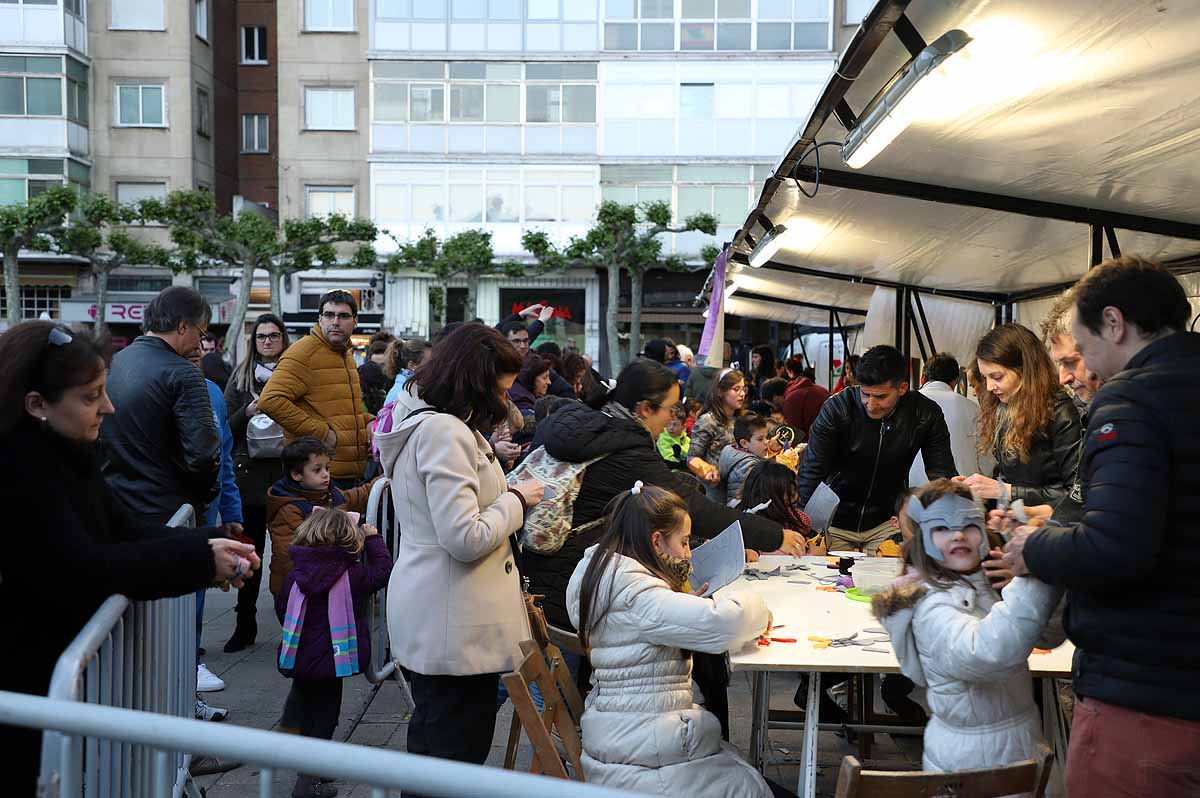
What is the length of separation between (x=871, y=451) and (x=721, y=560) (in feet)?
6.67

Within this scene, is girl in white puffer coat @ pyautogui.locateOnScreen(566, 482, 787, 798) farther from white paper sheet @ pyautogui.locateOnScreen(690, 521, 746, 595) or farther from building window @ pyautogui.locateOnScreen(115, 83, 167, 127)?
building window @ pyautogui.locateOnScreen(115, 83, 167, 127)

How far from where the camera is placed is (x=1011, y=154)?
19.0ft

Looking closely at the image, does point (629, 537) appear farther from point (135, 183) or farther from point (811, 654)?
point (135, 183)

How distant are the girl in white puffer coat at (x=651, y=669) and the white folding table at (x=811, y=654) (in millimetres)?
131

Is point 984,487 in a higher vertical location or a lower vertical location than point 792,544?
higher

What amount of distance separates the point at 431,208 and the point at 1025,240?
86.7ft

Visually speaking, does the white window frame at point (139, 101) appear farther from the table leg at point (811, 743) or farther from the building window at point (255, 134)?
the table leg at point (811, 743)

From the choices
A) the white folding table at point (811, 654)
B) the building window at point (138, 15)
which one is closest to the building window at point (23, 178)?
the building window at point (138, 15)

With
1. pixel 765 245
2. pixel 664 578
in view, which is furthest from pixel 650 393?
pixel 765 245

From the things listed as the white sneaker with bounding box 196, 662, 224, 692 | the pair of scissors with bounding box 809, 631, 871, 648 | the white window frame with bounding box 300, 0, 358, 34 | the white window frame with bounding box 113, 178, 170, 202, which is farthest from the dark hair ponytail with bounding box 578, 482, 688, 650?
the white window frame with bounding box 113, 178, 170, 202

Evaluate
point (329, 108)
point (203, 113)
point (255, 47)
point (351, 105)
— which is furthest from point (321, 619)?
point (255, 47)

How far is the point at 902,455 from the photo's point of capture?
5871mm

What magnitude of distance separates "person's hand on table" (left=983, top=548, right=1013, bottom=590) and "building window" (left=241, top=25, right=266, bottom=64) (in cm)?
3948

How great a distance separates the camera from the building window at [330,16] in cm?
3469
